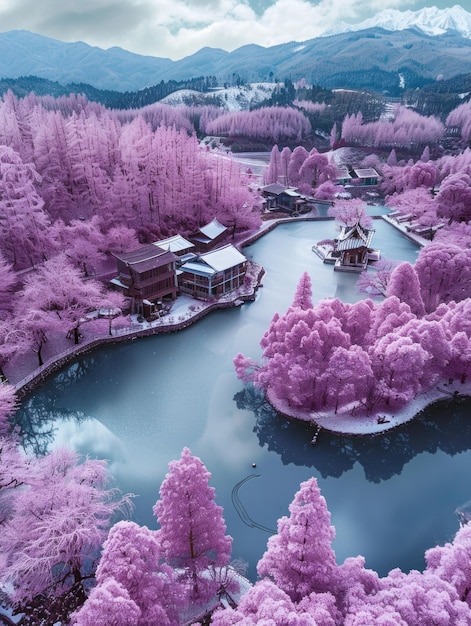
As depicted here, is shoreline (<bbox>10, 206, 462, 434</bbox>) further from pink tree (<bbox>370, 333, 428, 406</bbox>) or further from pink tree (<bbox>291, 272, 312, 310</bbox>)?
pink tree (<bbox>291, 272, 312, 310</bbox>)

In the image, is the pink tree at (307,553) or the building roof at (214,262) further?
the building roof at (214,262)

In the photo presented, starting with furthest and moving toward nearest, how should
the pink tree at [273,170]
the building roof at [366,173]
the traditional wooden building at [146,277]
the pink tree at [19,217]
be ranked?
1. the building roof at [366,173]
2. the pink tree at [273,170]
3. the pink tree at [19,217]
4. the traditional wooden building at [146,277]

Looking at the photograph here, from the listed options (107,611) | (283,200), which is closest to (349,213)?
(283,200)

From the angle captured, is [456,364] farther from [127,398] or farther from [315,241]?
[315,241]

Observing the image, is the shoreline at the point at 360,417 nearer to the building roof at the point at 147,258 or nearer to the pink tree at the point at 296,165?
the building roof at the point at 147,258

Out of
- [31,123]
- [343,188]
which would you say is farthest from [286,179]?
[31,123]

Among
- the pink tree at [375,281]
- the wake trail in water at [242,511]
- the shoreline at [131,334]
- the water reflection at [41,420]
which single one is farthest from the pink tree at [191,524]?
the pink tree at [375,281]

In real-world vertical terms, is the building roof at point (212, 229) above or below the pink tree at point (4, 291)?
below
